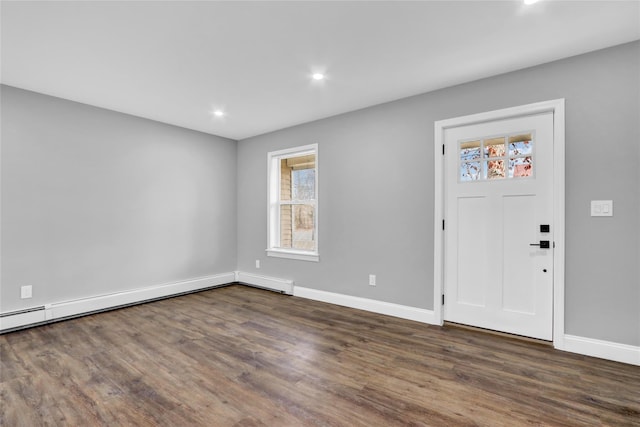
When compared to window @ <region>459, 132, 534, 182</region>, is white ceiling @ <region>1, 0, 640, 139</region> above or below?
above

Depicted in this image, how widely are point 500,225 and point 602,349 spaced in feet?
4.04

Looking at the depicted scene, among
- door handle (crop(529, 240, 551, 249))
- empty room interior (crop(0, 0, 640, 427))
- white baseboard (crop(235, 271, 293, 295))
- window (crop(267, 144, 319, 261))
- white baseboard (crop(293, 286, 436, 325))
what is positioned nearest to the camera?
empty room interior (crop(0, 0, 640, 427))

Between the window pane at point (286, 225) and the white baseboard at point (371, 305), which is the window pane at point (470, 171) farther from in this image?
the window pane at point (286, 225)

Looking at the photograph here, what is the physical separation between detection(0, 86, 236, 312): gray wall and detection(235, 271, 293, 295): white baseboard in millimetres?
484

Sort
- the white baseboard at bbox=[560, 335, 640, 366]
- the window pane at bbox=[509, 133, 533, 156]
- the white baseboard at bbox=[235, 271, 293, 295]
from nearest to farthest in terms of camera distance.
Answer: the white baseboard at bbox=[560, 335, 640, 366] < the window pane at bbox=[509, 133, 533, 156] < the white baseboard at bbox=[235, 271, 293, 295]

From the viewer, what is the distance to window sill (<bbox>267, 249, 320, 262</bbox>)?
14.2ft

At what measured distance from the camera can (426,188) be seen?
336cm

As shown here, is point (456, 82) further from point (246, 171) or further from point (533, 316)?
point (246, 171)

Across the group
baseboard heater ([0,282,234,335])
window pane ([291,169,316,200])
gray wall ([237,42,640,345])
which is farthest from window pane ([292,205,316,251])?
baseboard heater ([0,282,234,335])

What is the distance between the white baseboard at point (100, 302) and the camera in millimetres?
3160

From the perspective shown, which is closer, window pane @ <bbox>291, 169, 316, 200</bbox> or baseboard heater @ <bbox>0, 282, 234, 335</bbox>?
baseboard heater @ <bbox>0, 282, 234, 335</bbox>

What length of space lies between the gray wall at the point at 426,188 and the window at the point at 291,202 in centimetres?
17

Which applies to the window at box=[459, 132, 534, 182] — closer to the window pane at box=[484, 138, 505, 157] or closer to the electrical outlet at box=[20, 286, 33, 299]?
the window pane at box=[484, 138, 505, 157]

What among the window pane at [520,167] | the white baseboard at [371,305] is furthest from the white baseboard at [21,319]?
the window pane at [520,167]
